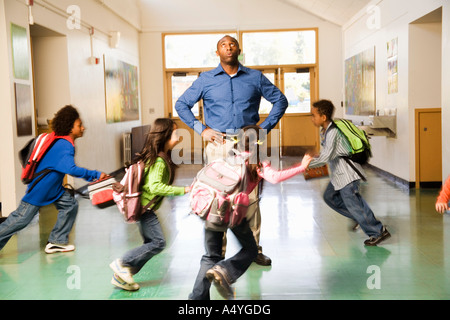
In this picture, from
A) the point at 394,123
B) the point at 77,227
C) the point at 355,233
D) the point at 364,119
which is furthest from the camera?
the point at 364,119

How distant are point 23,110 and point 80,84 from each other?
8.78 feet

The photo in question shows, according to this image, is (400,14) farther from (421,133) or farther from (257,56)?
(257,56)

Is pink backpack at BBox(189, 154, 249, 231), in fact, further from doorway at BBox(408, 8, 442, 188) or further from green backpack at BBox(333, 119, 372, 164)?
doorway at BBox(408, 8, 442, 188)

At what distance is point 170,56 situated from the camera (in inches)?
659

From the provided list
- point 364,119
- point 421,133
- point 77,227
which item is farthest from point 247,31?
point 77,227

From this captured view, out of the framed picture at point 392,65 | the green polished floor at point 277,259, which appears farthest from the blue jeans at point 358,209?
the framed picture at point 392,65

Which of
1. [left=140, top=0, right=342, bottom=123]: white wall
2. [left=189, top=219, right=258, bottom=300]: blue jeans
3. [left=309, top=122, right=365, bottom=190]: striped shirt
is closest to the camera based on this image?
[left=189, top=219, right=258, bottom=300]: blue jeans

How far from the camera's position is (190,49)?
16.6m

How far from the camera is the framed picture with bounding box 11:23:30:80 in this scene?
712 centimetres

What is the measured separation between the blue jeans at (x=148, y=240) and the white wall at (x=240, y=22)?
42.5 feet

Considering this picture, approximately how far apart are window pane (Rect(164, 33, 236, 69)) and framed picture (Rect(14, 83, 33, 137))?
9352 millimetres

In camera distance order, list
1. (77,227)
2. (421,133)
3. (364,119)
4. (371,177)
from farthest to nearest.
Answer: (364,119) < (371,177) < (421,133) < (77,227)

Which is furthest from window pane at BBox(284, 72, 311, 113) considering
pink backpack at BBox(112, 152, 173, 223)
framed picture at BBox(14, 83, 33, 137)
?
pink backpack at BBox(112, 152, 173, 223)

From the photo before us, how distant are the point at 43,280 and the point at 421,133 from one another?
670 cm
